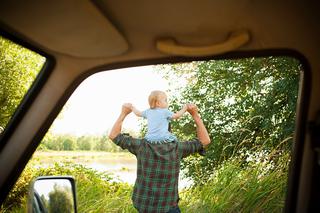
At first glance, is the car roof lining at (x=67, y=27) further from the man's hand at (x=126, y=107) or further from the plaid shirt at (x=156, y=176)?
the plaid shirt at (x=156, y=176)

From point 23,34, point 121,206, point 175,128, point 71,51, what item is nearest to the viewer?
point 23,34

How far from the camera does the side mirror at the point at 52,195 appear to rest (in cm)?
162

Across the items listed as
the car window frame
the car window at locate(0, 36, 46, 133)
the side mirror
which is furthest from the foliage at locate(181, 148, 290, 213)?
the car window frame

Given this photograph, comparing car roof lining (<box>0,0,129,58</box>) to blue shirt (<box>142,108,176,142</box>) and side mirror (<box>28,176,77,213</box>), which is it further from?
blue shirt (<box>142,108,176,142</box>)

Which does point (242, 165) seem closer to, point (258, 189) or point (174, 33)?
point (258, 189)

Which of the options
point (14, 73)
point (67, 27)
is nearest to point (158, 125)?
point (14, 73)

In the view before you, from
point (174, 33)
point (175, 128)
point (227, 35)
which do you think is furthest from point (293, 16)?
point (175, 128)

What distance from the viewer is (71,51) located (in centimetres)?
155

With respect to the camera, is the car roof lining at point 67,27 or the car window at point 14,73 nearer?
the car roof lining at point 67,27

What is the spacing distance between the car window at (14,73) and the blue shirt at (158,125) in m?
1.09

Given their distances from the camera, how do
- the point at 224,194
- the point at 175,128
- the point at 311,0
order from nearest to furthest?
the point at 311,0, the point at 224,194, the point at 175,128

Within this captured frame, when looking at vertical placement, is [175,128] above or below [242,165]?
above

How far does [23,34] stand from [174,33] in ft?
1.58

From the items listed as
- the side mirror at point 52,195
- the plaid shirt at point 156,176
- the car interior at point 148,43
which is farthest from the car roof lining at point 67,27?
the plaid shirt at point 156,176
